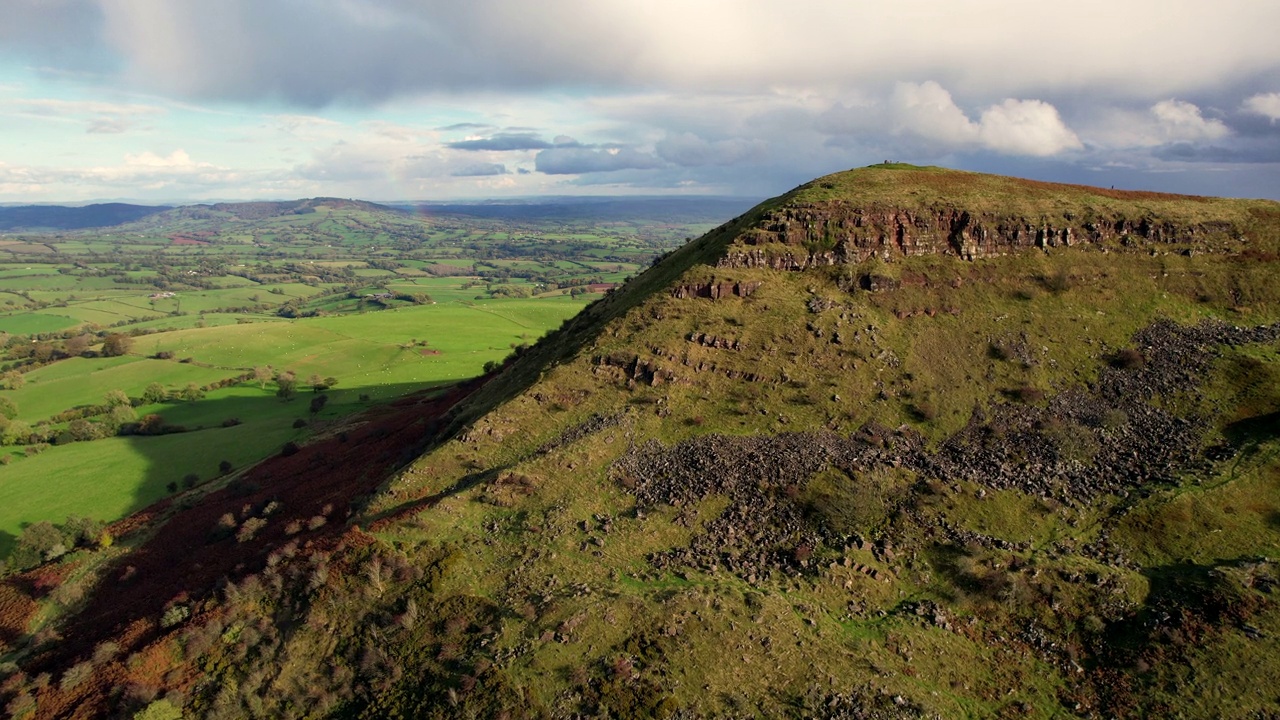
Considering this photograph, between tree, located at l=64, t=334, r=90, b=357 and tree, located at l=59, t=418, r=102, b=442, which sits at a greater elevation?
tree, located at l=64, t=334, r=90, b=357

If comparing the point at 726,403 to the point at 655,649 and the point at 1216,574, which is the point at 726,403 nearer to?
the point at 655,649

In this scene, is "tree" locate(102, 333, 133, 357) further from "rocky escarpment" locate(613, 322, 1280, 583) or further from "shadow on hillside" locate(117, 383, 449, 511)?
"rocky escarpment" locate(613, 322, 1280, 583)

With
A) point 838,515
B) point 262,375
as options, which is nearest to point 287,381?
point 262,375

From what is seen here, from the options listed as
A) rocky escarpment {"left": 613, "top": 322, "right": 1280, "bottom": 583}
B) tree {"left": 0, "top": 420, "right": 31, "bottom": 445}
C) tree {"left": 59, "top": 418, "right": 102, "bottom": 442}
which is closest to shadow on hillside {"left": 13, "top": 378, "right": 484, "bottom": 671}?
tree {"left": 59, "top": 418, "right": 102, "bottom": 442}

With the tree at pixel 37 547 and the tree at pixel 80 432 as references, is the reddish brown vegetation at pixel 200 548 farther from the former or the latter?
the tree at pixel 80 432

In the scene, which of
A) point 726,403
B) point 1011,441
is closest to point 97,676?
point 726,403
